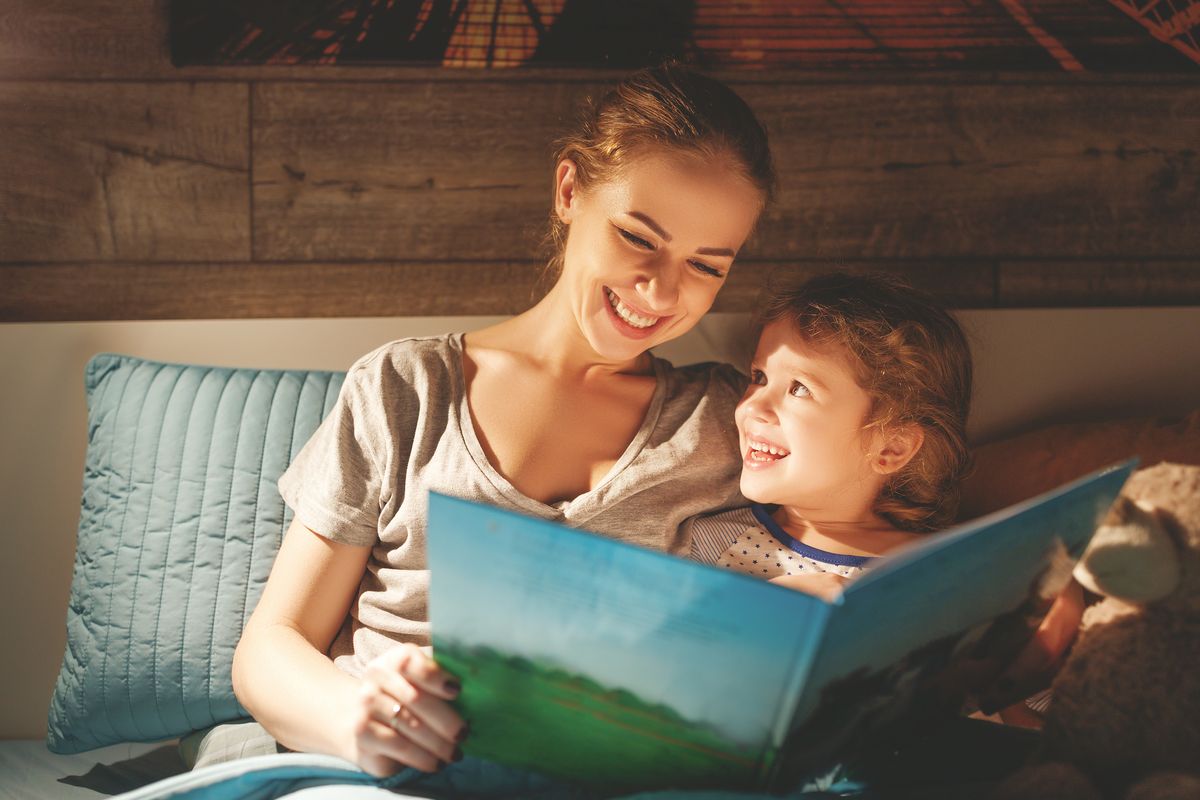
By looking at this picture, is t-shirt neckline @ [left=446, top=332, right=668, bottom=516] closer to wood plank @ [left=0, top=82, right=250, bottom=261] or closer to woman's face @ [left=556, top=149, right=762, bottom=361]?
woman's face @ [left=556, top=149, right=762, bottom=361]

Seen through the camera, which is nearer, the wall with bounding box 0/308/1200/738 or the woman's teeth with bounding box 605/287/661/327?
the woman's teeth with bounding box 605/287/661/327

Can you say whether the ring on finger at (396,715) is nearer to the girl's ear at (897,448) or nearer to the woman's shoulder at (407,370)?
the woman's shoulder at (407,370)

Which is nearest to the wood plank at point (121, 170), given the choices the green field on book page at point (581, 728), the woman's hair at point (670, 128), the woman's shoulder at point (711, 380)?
the woman's hair at point (670, 128)

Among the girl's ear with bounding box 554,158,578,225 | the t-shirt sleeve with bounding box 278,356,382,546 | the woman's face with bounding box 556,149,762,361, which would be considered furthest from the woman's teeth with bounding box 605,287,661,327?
the t-shirt sleeve with bounding box 278,356,382,546

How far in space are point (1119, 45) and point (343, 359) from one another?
1.31m

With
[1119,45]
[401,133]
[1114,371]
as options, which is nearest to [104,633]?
[401,133]

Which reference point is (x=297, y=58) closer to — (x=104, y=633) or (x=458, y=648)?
(x=104, y=633)

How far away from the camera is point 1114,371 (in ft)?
4.68

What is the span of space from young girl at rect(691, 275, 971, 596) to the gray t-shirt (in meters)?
0.06

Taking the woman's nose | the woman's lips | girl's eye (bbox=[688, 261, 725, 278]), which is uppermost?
girl's eye (bbox=[688, 261, 725, 278])

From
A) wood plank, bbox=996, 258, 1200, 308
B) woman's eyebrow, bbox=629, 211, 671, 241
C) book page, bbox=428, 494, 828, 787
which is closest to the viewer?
book page, bbox=428, 494, 828, 787

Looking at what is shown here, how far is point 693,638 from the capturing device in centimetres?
63

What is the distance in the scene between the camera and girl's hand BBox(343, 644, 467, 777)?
0.73 meters

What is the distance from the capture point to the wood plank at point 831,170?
143 cm
